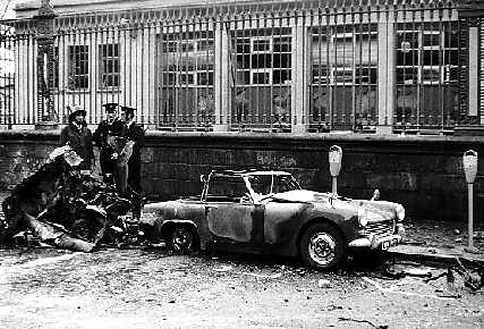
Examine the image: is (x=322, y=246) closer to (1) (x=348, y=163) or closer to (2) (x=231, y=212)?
(2) (x=231, y=212)

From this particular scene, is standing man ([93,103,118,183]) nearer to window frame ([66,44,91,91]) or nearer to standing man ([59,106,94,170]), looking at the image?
standing man ([59,106,94,170])

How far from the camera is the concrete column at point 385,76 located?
1250 centimetres

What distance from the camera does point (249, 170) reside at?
33.9 ft

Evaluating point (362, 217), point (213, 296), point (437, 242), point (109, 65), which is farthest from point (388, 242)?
point (109, 65)

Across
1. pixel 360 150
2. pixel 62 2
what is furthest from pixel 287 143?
pixel 62 2

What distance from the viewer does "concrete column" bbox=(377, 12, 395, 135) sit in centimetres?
1250

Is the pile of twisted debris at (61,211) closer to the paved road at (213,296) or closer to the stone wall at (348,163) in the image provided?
the paved road at (213,296)

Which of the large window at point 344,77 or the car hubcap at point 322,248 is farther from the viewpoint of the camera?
the large window at point 344,77

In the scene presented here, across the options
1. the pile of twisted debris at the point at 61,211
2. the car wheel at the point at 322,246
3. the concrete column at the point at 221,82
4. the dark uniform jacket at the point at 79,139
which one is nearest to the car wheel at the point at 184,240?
the pile of twisted debris at the point at 61,211

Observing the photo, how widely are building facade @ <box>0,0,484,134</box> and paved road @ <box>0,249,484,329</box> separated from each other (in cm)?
424

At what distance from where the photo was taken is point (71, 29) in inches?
629

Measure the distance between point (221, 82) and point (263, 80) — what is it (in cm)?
91

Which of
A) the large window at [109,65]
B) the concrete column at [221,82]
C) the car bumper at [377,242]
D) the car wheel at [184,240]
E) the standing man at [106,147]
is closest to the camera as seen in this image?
the car bumper at [377,242]

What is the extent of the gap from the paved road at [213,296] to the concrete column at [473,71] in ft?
13.1
